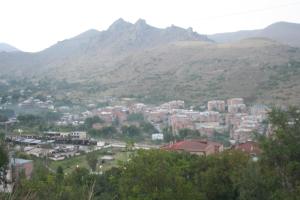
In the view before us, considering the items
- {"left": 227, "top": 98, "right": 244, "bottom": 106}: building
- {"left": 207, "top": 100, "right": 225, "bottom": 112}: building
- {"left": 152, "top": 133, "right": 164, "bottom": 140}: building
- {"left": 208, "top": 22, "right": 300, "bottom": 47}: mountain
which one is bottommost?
{"left": 152, "top": 133, "right": 164, "bottom": 140}: building

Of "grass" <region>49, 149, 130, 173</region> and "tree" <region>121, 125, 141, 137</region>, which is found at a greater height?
"tree" <region>121, 125, 141, 137</region>

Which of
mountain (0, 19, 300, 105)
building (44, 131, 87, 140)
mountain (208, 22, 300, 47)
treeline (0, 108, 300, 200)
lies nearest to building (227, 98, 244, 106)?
mountain (0, 19, 300, 105)

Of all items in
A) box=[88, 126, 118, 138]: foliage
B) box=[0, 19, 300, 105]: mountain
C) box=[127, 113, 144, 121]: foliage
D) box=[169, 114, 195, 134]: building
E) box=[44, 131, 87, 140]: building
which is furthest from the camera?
box=[0, 19, 300, 105]: mountain

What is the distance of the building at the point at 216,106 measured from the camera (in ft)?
139

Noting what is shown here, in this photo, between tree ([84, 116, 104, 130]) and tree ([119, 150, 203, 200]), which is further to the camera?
tree ([84, 116, 104, 130])

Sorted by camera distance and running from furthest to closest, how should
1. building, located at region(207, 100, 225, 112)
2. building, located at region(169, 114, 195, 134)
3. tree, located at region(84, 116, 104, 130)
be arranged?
building, located at region(207, 100, 225, 112) → tree, located at region(84, 116, 104, 130) → building, located at region(169, 114, 195, 134)

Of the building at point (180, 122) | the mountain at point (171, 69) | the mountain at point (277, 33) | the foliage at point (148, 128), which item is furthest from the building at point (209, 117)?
the mountain at point (277, 33)

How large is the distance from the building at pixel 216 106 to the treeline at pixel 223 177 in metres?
30.1

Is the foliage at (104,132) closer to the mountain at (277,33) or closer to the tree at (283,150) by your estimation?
the tree at (283,150)

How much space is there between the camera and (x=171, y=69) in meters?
64.8

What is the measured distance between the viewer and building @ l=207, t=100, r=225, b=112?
42406 mm

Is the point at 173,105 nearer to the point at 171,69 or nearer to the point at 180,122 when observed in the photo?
the point at 180,122

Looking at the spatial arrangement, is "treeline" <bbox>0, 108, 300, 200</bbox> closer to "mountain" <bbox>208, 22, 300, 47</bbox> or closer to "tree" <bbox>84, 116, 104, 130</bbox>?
"tree" <bbox>84, 116, 104, 130</bbox>

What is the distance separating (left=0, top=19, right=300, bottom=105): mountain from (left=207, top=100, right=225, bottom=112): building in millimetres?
3202
